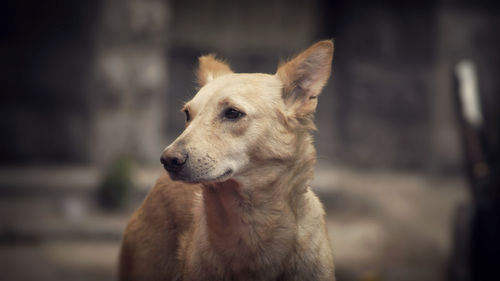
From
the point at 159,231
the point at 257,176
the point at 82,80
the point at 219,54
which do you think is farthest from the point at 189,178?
the point at 219,54

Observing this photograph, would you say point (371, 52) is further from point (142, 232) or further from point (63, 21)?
point (142, 232)

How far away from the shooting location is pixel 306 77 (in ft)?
6.06

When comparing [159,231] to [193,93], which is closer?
[159,231]

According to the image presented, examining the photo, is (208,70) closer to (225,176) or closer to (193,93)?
(225,176)

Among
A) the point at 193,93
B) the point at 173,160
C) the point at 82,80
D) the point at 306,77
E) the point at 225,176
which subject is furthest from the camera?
the point at 82,80

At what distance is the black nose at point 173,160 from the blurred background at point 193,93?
4.41 meters

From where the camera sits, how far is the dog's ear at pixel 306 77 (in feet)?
5.67

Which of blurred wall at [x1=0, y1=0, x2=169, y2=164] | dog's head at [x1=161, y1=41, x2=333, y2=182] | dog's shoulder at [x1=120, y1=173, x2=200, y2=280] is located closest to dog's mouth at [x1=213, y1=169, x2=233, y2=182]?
dog's head at [x1=161, y1=41, x2=333, y2=182]

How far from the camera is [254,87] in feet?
5.98

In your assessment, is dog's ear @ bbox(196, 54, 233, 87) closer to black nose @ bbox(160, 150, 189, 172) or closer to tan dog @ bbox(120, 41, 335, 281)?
tan dog @ bbox(120, 41, 335, 281)

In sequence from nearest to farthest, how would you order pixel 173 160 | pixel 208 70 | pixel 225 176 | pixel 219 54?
1. pixel 173 160
2. pixel 225 176
3. pixel 208 70
4. pixel 219 54

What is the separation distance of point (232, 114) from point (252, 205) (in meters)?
0.30

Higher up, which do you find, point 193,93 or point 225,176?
point 225,176

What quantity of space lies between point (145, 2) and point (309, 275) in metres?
5.82
